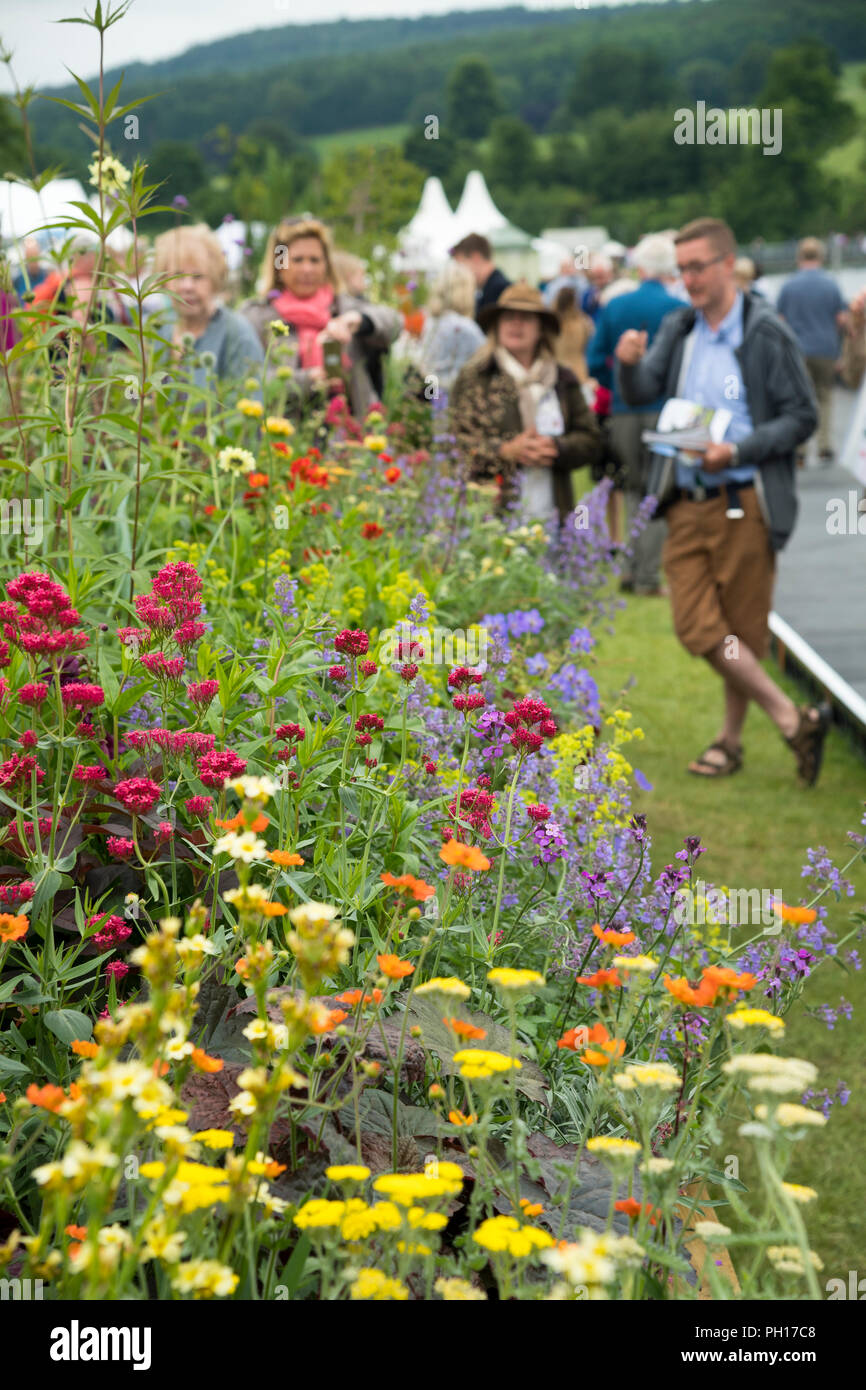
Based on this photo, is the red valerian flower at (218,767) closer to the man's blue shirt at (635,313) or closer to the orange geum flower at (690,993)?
the orange geum flower at (690,993)

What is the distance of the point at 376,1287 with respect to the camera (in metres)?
1.11

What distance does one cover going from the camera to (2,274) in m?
2.79

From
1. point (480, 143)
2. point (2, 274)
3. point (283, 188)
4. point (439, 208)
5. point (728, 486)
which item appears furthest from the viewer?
point (480, 143)

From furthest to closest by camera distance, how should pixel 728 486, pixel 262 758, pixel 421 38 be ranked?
1. pixel 421 38
2. pixel 728 486
3. pixel 262 758

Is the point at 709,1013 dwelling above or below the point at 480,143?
below

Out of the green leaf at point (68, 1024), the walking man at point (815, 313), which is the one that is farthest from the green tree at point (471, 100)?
the green leaf at point (68, 1024)

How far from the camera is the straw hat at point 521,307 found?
6.43m

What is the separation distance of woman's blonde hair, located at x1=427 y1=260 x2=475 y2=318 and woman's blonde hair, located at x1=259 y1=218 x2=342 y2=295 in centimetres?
157
